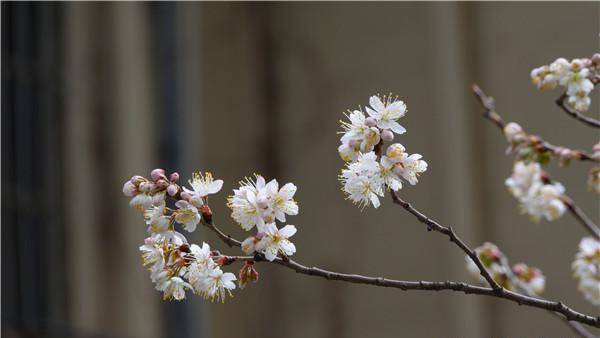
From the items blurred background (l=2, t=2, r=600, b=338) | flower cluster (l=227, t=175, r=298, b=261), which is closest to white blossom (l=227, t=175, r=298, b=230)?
flower cluster (l=227, t=175, r=298, b=261)

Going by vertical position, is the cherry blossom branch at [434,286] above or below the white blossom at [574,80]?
below

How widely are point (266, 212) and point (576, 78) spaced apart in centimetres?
45

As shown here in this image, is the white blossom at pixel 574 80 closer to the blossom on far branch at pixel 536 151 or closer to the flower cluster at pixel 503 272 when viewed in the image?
the blossom on far branch at pixel 536 151

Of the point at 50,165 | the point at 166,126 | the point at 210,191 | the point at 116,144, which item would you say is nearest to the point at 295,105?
the point at 166,126

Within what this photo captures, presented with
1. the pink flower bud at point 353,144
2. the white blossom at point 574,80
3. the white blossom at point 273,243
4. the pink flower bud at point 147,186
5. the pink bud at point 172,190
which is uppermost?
the white blossom at point 574,80

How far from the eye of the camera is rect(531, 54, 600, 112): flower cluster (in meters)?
1.09

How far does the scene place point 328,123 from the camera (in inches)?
166

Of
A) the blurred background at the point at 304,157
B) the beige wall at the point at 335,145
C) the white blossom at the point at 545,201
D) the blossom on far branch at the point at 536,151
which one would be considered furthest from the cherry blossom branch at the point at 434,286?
the beige wall at the point at 335,145

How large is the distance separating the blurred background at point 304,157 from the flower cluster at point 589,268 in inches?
67.6

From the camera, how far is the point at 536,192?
49.7 inches

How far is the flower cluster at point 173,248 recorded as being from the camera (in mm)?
929

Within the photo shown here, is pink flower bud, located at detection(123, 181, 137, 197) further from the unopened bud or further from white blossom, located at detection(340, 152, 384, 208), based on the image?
white blossom, located at detection(340, 152, 384, 208)

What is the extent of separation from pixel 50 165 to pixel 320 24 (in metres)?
1.59

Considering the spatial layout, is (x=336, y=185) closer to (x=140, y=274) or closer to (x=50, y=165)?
(x=140, y=274)
